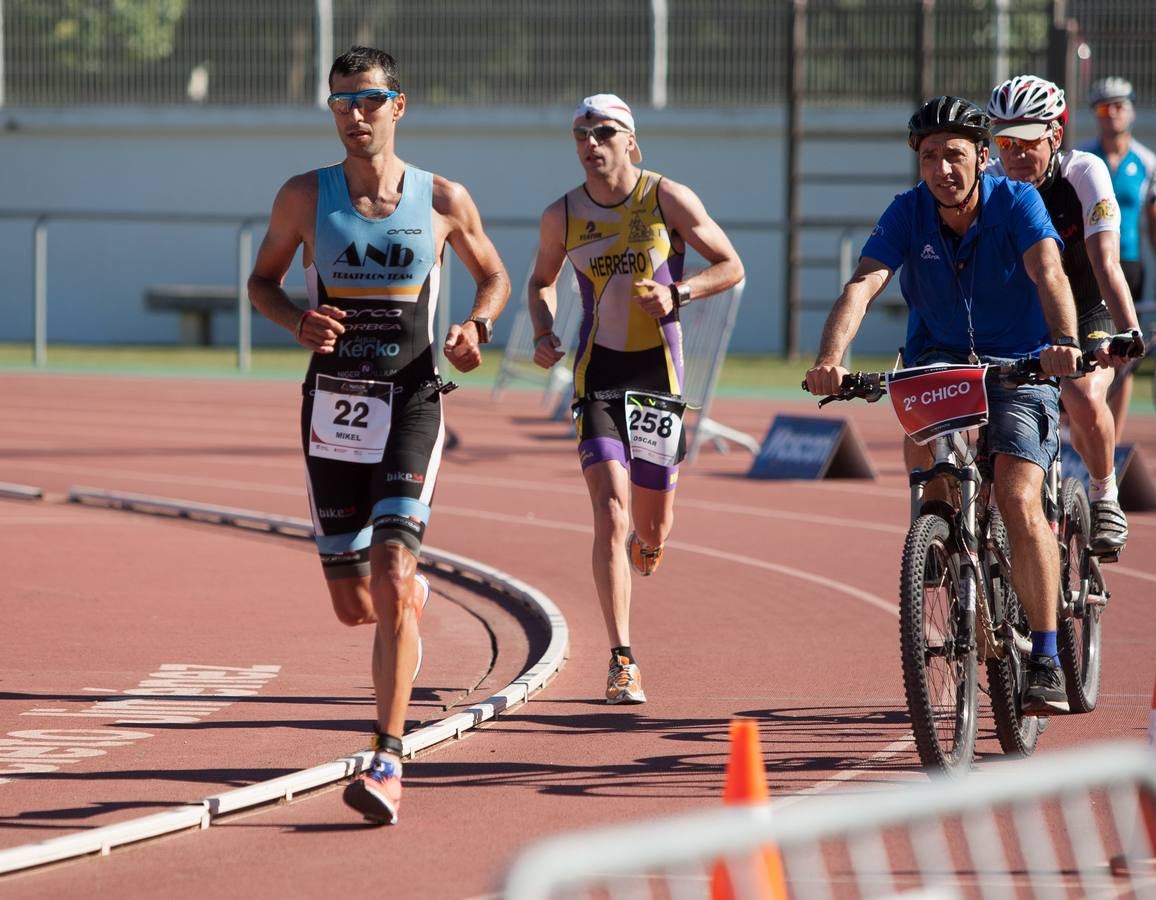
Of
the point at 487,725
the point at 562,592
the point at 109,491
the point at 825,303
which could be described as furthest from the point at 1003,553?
the point at 825,303

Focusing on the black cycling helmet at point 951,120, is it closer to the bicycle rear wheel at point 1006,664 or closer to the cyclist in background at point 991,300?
the cyclist in background at point 991,300

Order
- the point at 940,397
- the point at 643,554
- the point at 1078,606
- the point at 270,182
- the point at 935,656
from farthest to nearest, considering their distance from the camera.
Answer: the point at 270,182, the point at 643,554, the point at 1078,606, the point at 940,397, the point at 935,656

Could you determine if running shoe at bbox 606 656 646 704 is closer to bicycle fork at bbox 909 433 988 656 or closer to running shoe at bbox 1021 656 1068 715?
bicycle fork at bbox 909 433 988 656

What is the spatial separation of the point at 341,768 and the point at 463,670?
2034 mm

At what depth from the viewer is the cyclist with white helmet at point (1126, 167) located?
12.4 metres

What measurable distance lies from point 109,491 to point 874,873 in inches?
430

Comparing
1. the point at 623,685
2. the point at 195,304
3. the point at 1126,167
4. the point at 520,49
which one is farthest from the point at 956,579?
the point at 520,49

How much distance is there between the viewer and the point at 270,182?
34.1 meters

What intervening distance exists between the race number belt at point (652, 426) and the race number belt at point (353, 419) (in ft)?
5.91

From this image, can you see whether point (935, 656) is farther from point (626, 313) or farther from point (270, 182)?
point (270, 182)

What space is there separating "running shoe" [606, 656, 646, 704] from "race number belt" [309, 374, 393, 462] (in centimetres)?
167

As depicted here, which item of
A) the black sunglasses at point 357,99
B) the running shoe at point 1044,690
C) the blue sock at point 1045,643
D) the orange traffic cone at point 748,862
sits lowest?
the running shoe at point 1044,690

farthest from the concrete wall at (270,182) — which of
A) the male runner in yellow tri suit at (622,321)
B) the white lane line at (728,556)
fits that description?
the male runner in yellow tri suit at (622,321)

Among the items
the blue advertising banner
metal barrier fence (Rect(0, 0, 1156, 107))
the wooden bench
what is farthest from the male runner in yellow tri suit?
the wooden bench
